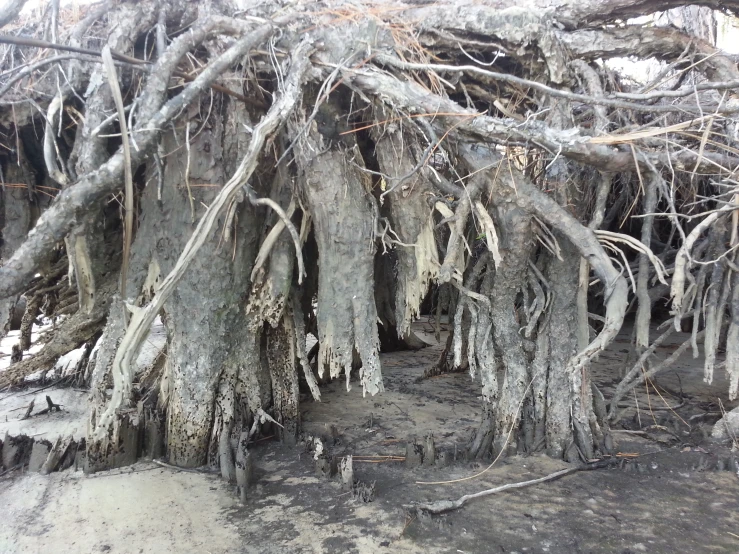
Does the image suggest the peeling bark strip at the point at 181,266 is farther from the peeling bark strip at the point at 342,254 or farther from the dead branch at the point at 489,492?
the dead branch at the point at 489,492

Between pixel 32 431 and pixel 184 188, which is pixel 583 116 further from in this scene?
pixel 32 431

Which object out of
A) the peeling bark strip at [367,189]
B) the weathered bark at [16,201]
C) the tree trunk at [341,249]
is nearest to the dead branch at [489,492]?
the peeling bark strip at [367,189]

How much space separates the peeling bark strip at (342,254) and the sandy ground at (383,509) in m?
0.92

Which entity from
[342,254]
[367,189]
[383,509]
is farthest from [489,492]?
[367,189]

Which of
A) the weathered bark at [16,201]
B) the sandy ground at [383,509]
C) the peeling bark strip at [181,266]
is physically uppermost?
the weathered bark at [16,201]

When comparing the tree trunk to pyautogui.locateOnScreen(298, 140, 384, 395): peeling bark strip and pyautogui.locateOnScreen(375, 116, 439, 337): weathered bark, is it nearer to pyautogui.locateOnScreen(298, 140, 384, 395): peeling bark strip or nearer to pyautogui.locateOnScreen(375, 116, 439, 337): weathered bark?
pyautogui.locateOnScreen(298, 140, 384, 395): peeling bark strip

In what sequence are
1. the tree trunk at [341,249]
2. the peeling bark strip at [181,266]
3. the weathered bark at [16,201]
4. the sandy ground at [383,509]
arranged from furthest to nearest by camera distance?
1. the weathered bark at [16,201]
2. the tree trunk at [341,249]
3. the sandy ground at [383,509]
4. the peeling bark strip at [181,266]

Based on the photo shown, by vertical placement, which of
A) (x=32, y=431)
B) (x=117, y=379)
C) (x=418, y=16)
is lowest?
(x=32, y=431)

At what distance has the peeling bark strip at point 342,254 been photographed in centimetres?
398

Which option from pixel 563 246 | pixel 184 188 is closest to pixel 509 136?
pixel 563 246

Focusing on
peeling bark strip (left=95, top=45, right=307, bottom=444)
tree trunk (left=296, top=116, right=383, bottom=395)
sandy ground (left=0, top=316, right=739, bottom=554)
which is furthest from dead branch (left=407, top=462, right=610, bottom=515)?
peeling bark strip (left=95, top=45, right=307, bottom=444)

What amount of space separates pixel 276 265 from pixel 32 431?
309cm

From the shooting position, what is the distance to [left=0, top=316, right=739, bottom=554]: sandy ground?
3.21 meters

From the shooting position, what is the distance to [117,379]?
2740 millimetres
